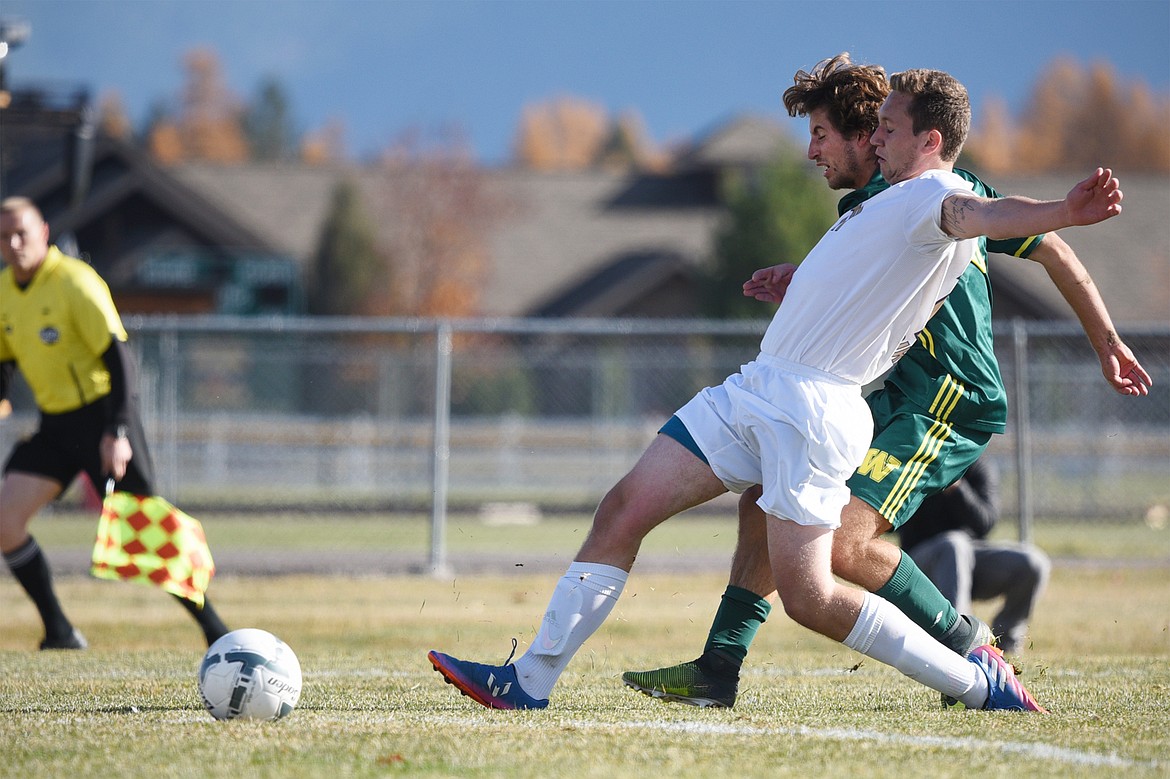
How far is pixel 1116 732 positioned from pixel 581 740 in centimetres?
159

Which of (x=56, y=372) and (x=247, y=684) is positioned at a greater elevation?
(x=56, y=372)

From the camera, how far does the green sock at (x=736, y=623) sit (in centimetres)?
452

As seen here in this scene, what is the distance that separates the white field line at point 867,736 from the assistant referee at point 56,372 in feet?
9.35

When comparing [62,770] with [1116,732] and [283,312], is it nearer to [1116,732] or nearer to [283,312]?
[1116,732]

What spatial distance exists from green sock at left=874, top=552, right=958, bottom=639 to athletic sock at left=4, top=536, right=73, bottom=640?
4358mm

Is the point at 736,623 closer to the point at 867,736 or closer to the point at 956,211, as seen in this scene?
the point at 867,736

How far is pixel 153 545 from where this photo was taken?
619cm

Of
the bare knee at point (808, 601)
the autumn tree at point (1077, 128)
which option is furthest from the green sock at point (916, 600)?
the autumn tree at point (1077, 128)

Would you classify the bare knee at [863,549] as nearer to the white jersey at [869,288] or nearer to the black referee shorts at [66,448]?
the white jersey at [869,288]

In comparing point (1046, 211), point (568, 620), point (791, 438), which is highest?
point (1046, 211)

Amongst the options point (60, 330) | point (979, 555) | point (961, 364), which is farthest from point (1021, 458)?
point (60, 330)

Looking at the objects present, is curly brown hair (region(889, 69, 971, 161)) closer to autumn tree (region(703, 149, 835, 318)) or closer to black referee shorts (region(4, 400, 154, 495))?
black referee shorts (region(4, 400, 154, 495))

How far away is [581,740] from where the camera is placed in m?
3.84

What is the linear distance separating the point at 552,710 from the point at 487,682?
29cm
